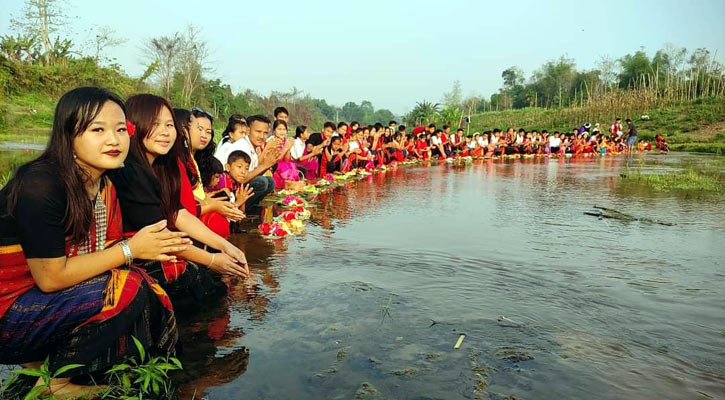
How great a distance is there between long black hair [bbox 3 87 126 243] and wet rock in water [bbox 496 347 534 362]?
1.91 m

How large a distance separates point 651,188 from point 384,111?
420ft

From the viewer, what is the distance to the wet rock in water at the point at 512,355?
245cm

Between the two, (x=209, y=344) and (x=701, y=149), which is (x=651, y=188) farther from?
(x=701, y=149)

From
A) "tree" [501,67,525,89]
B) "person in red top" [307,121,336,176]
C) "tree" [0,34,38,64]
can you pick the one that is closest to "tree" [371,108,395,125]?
"tree" [501,67,525,89]

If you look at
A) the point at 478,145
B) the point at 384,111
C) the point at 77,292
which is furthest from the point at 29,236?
the point at 384,111

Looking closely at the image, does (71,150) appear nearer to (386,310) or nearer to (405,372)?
(405,372)

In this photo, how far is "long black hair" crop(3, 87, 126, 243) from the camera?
2049 mm

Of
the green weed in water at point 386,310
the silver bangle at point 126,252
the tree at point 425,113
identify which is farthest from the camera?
the tree at point 425,113

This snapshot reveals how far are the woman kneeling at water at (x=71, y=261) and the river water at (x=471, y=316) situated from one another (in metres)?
0.39

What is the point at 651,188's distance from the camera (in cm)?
912

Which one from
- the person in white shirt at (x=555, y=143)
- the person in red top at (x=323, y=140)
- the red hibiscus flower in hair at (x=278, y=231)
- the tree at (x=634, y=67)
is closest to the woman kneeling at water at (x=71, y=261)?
the red hibiscus flower in hair at (x=278, y=231)

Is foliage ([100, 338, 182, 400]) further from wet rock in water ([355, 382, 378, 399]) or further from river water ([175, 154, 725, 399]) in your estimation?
wet rock in water ([355, 382, 378, 399])

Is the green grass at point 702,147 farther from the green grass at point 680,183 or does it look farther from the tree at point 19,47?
the tree at point 19,47

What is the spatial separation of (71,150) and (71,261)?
0.44 m
